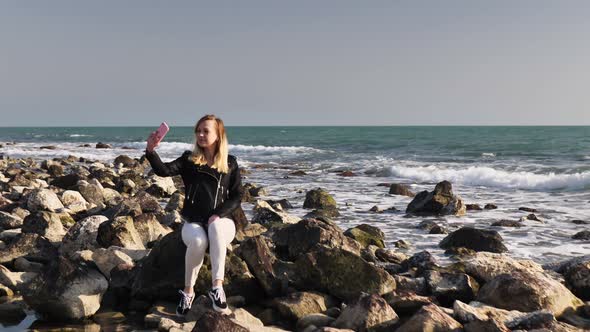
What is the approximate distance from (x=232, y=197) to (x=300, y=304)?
4.36 ft

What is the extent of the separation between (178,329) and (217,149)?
1.73m

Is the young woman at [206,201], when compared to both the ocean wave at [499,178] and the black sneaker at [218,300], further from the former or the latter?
the ocean wave at [499,178]

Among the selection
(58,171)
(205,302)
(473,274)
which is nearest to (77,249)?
(205,302)

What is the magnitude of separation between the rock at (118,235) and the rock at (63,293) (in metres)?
1.61

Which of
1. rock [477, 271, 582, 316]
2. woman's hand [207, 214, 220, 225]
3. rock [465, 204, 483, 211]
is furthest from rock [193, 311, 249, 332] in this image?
rock [465, 204, 483, 211]

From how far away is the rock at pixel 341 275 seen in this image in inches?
237

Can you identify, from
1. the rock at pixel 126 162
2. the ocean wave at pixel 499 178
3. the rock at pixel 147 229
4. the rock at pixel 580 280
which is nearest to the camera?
the rock at pixel 580 280

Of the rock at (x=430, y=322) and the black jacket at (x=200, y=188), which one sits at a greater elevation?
the black jacket at (x=200, y=188)

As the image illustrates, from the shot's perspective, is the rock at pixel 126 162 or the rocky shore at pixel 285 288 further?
the rock at pixel 126 162

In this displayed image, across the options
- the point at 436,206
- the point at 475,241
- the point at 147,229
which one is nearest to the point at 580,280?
the point at 475,241

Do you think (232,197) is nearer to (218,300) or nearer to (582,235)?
(218,300)

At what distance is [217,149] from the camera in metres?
5.37

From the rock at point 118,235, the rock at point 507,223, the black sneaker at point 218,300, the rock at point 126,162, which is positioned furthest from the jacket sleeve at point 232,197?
the rock at point 126,162

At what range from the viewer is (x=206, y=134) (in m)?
5.30
